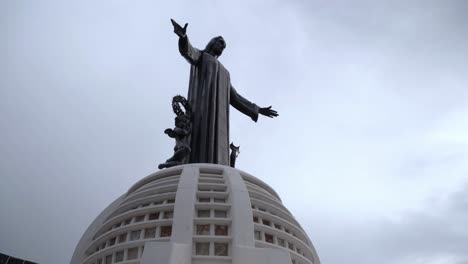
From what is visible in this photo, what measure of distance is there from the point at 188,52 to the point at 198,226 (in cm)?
970

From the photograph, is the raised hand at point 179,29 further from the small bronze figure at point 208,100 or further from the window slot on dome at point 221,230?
the window slot on dome at point 221,230

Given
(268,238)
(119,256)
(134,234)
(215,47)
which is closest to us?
(119,256)

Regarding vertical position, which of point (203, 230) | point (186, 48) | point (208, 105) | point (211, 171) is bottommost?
point (203, 230)

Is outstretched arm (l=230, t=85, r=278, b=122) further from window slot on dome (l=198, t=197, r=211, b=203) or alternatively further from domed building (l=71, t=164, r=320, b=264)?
window slot on dome (l=198, t=197, r=211, b=203)

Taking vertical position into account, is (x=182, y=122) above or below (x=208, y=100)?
below

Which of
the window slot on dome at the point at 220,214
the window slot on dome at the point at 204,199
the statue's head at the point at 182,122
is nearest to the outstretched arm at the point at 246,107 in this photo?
the statue's head at the point at 182,122

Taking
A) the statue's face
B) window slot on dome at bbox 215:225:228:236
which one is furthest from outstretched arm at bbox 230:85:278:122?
window slot on dome at bbox 215:225:228:236

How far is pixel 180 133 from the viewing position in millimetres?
16031

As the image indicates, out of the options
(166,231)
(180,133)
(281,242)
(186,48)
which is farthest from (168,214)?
(186,48)

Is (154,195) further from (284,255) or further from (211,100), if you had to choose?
(211,100)

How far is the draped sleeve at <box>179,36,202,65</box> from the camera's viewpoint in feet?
56.5

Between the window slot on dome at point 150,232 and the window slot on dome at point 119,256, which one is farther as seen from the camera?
the window slot on dome at point 150,232

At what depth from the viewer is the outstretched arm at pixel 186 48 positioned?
15.8m

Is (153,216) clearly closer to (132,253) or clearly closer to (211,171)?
(132,253)
